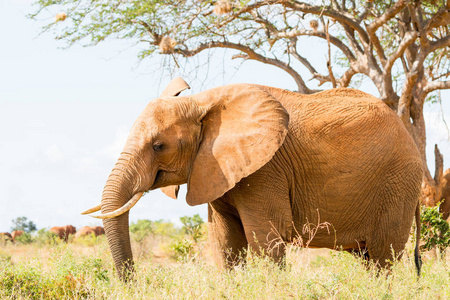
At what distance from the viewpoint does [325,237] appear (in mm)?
6312

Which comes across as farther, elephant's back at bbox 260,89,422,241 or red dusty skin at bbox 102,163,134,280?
Answer: elephant's back at bbox 260,89,422,241

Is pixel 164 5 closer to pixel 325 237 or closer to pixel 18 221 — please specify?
pixel 325 237

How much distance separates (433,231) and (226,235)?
18.0 ft

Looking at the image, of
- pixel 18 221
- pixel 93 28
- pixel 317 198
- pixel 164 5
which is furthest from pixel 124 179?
pixel 18 221

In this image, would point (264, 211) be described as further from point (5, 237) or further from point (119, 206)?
point (5, 237)

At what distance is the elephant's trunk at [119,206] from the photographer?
535 centimetres

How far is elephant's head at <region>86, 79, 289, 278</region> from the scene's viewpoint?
542 centimetres

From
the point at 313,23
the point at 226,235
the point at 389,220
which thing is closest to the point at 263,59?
the point at 313,23

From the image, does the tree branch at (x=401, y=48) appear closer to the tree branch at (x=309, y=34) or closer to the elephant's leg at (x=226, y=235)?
the tree branch at (x=309, y=34)

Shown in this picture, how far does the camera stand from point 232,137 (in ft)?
18.6

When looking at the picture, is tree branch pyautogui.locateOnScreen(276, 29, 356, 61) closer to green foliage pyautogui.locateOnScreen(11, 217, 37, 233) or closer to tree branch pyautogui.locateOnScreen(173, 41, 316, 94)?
tree branch pyautogui.locateOnScreen(173, 41, 316, 94)

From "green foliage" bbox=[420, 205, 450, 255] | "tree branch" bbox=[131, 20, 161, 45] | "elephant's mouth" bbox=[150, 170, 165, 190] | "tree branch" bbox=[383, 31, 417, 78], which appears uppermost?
"tree branch" bbox=[131, 20, 161, 45]

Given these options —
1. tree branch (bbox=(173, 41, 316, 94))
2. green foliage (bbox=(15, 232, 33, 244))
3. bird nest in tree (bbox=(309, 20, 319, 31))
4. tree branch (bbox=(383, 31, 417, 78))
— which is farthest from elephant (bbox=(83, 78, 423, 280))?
green foliage (bbox=(15, 232, 33, 244))

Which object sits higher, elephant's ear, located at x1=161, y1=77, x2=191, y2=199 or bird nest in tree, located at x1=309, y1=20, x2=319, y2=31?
bird nest in tree, located at x1=309, y1=20, x2=319, y2=31
